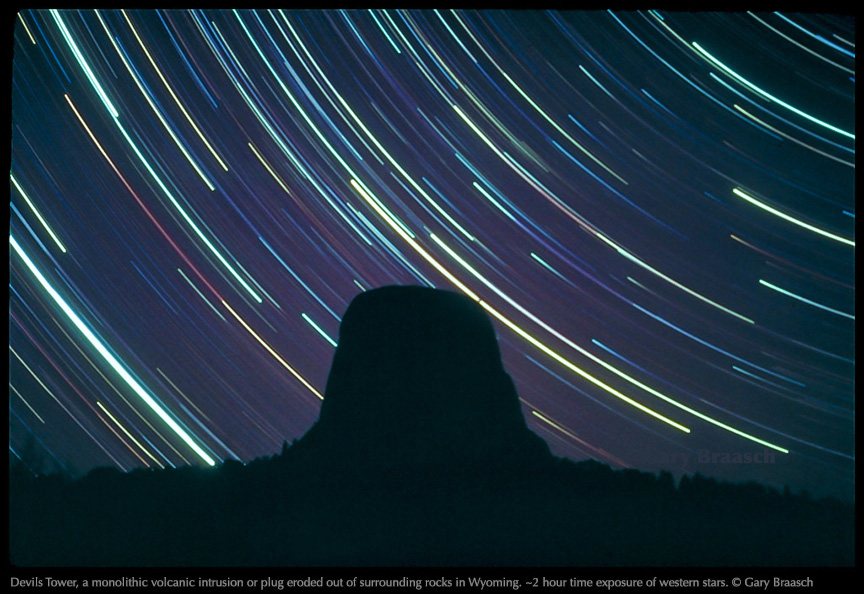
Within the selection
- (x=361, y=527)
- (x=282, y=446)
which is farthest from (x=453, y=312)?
(x=361, y=527)

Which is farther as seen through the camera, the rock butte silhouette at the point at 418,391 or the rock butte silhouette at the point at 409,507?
the rock butte silhouette at the point at 418,391

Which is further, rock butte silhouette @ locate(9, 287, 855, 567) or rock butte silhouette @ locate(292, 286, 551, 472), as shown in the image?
rock butte silhouette @ locate(292, 286, 551, 472)

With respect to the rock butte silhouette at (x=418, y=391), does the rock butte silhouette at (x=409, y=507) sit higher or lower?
lower

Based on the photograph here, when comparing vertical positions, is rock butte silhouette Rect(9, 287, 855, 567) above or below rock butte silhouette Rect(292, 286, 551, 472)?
below

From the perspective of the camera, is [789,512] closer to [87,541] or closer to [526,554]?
[526,554]
